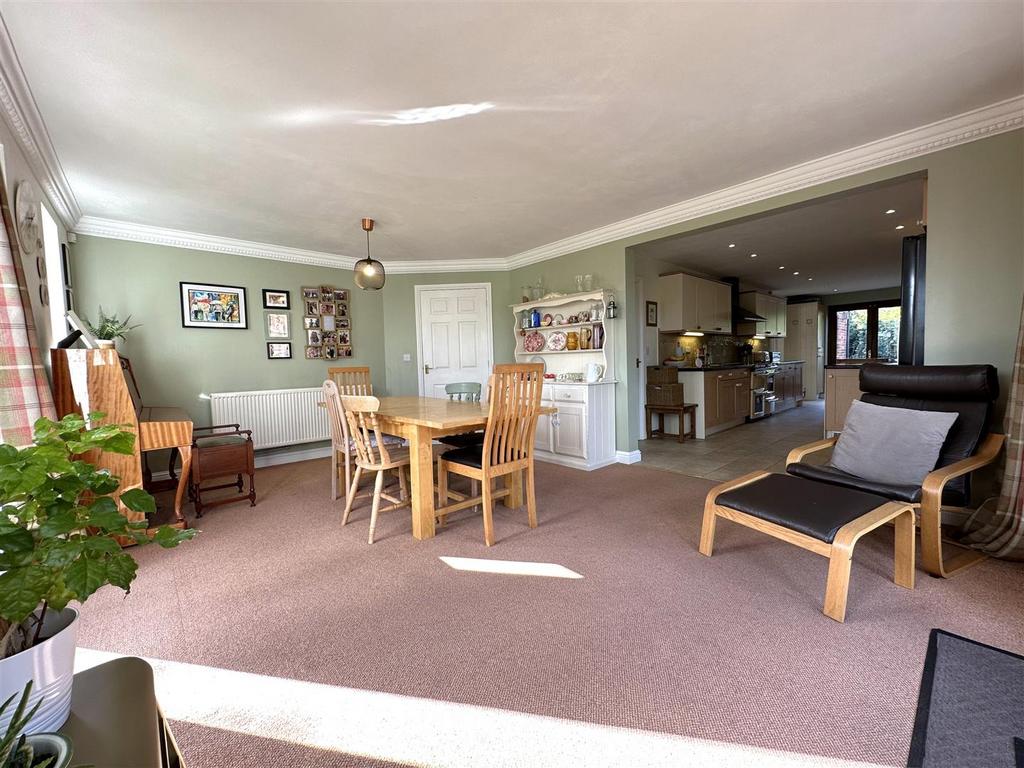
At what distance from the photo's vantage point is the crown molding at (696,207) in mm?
2566

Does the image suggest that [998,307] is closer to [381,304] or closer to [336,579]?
[336,579]

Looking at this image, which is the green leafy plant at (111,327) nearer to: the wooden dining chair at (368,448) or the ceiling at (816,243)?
the wooden dining chair at (368,448)

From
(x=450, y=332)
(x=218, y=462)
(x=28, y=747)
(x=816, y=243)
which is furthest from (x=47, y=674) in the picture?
(x=816, y=243)

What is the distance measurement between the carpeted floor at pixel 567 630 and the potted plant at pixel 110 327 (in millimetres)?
2056

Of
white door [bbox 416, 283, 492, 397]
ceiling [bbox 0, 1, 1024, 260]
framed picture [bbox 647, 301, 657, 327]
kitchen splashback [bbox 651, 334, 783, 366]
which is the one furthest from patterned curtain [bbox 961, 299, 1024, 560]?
white door [bbox 416, 283, 492, 397]

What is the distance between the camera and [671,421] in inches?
242

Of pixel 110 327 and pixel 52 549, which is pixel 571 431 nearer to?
pixel 52 549

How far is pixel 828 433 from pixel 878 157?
3088 millimetres

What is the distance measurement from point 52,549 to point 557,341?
4792mm

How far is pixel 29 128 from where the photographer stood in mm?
2297

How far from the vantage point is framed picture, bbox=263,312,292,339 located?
4.84 metres

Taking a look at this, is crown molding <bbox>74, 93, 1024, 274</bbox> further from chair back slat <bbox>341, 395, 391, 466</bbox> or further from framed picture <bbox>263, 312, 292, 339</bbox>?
chair back slat <bbox>341, 395, 391, 466</bbox>

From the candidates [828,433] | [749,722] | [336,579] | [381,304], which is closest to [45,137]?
[336,579]

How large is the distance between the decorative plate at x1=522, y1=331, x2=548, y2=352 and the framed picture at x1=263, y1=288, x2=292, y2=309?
110 inches
